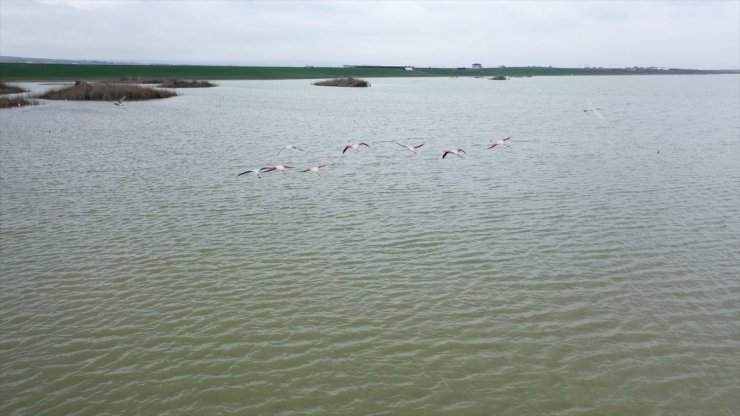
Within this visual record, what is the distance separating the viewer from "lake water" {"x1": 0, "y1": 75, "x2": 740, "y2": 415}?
705 centimetres

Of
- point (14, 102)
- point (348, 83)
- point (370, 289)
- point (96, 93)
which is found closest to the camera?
point (370, 289)

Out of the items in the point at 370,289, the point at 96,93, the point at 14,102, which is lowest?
the point at 370,289

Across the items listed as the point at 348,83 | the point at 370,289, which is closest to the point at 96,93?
the point at 348,83

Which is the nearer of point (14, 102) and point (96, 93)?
point (14, 102)

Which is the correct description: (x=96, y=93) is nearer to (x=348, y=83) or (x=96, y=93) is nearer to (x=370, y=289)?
(x=348, y=83)

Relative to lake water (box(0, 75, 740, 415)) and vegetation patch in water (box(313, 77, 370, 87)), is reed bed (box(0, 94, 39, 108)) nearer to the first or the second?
lake water (box(0, 75, 740, 415))

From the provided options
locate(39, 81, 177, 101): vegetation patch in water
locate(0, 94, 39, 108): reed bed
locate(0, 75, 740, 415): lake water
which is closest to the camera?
locate(0, 75, 740, 415): lake water

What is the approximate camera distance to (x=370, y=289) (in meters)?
10.1

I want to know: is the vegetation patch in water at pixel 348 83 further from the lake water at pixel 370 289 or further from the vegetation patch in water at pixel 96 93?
the lake water at pixel 370 289

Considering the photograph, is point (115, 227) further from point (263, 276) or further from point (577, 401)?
point (577, 401)

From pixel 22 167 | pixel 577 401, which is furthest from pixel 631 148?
pixel 22 167

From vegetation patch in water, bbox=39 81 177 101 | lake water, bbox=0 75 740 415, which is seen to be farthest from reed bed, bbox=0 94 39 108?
lake water, bbox=0 75 740 415

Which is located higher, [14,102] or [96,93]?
[96,93]

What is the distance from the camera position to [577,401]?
6.79 metres
